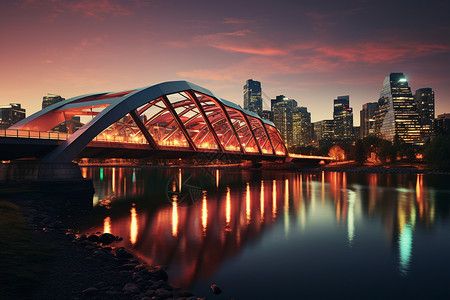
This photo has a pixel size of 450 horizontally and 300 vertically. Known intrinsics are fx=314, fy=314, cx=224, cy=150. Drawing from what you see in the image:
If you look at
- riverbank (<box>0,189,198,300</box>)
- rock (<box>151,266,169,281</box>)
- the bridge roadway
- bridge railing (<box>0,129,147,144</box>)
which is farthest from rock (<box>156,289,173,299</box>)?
bridge railing (<box>0,129,147,144</box>)

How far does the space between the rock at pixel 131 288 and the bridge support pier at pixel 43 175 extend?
23128 mm

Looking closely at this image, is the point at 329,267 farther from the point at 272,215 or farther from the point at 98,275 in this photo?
the point at 272,215

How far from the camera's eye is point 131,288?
875cm

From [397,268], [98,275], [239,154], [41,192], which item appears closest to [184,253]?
[98,275]

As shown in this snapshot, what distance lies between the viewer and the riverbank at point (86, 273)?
8.40 metres

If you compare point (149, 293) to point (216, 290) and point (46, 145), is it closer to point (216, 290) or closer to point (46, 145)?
point (216, 290)

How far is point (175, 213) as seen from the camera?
2439cm

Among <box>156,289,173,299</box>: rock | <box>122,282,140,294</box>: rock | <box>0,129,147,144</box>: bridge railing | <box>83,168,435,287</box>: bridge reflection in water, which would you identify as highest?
<box>0,129,147,144</box>: bridge railing

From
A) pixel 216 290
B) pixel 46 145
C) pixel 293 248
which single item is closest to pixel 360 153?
pixel 46 145

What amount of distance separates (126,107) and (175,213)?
16.0 meters

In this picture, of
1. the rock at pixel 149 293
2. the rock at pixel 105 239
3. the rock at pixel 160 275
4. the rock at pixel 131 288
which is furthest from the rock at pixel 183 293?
the rock at pixel 105 239

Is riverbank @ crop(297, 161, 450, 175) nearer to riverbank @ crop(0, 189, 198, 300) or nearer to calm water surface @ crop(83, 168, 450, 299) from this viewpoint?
calm water surface @ crop(83, 168, 450, 299)

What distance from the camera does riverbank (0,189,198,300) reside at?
840cm

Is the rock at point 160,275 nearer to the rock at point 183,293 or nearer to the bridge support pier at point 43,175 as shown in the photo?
the rock at point 183,293
